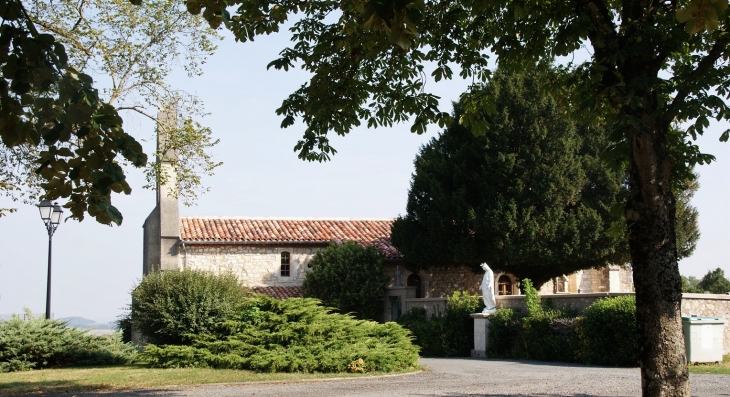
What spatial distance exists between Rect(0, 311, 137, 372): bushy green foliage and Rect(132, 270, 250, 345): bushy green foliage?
1003 millimetres

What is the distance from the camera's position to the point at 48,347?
18.3 m

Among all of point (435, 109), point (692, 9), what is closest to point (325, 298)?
point (435, 109)

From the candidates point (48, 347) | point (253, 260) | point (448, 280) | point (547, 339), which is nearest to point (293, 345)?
point (48, 347)

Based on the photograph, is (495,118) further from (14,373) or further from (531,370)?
(14,373)

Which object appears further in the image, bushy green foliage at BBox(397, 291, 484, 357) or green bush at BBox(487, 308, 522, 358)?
bushy green foliage at BBox(397, 291, 484, 357)

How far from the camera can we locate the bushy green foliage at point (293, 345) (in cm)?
1560

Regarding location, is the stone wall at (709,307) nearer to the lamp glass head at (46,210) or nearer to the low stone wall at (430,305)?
the low stone wall at (430,305)

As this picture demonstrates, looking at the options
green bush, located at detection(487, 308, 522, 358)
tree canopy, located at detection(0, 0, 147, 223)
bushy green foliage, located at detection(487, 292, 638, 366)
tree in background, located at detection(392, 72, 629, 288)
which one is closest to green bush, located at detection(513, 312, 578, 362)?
bushy green foliage, located at detection(487, 292, 638, 366)

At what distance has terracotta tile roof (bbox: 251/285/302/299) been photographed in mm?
30106

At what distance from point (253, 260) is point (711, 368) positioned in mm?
20255

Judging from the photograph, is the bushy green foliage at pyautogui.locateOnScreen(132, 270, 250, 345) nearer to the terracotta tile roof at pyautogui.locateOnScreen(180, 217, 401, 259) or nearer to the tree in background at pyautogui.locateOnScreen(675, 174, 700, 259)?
the terracotta tile roof at pyautogui.locateOnScreen(180, 217, 401, 259)

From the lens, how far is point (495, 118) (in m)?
28.4

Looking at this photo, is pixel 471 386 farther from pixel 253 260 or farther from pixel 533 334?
pixel 253 260

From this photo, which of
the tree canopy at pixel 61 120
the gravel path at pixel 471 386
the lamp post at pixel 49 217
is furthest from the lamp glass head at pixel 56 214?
the tree canopy at pixel 61 120
